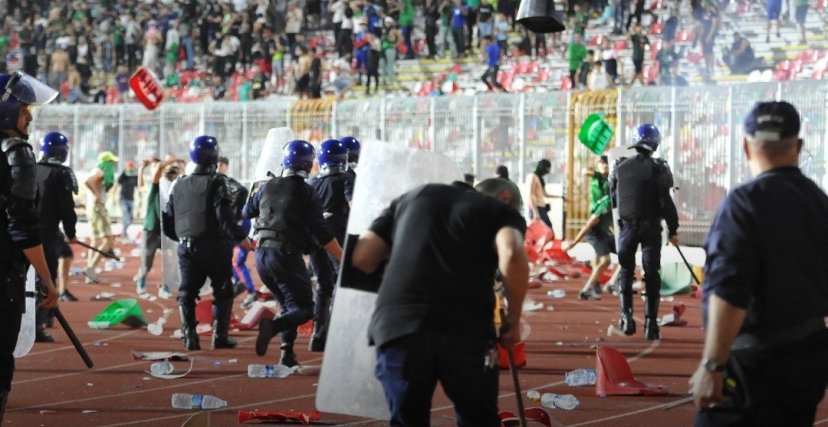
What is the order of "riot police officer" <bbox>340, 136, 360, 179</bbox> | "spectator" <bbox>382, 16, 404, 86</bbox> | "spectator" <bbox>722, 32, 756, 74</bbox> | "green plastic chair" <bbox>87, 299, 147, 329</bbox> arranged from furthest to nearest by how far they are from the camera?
"spectator" <bbox>382, 16, 404, 86</bbox>
"spectator" <bbox>722, 32, 756, 74</bbox>
"green plastic chair" <bbox>87, 299, 147, 329</bbox>
"riot police officer" <bbox>340, 136, 360, 179</bbox>

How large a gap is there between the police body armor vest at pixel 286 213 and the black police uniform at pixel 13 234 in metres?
4.08

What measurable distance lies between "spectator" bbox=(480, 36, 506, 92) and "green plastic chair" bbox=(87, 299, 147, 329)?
54.4ft

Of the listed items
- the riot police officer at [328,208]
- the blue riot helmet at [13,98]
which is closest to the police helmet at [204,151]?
the riot police officer at [328,208]

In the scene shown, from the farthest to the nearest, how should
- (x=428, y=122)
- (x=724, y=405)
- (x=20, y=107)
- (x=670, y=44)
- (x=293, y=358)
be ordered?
(x=670, y=44)
(x=428, y=122)
(x=293, y=358)
(x=20, y=107)
(x=724, y=405)

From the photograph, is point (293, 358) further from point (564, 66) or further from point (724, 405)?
point (564, 66)

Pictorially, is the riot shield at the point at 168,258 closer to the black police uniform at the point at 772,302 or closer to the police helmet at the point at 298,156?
the police helmet at the point at 298,156

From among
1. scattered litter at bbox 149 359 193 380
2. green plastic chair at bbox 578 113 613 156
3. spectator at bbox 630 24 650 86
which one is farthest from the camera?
spectator at bbox 630 24 650 86

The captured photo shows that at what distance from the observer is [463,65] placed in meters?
33.3

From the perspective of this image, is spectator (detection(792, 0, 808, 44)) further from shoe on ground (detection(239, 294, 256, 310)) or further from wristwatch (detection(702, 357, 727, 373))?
wristwatch (detection(702, 357, 727, 373))

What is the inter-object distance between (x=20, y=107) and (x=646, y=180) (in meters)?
6.66

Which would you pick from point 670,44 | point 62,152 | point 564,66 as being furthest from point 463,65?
point 62,152

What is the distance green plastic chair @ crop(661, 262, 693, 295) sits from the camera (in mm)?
17609

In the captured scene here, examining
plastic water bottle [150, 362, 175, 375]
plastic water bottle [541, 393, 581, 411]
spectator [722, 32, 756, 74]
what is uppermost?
spectator [722, 32, 756, 74]

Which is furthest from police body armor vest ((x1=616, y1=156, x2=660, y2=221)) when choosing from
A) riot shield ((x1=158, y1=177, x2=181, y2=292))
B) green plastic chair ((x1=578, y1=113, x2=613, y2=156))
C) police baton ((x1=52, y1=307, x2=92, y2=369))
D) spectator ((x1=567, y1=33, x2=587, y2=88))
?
spectator ((x1=567, y1=33, x2=587, y2=88))
